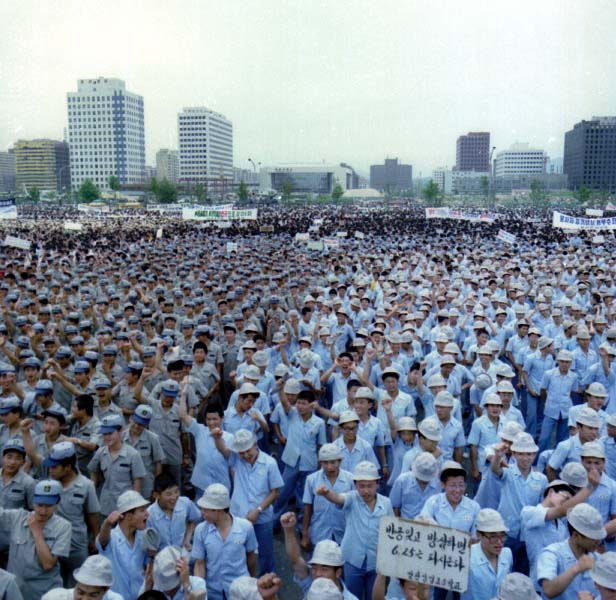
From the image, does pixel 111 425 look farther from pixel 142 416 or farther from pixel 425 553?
pixel 425 553

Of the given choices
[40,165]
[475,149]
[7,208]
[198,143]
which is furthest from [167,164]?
[7,208]

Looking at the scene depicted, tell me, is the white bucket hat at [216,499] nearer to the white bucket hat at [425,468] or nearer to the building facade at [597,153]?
the white bucket hat at [425,468]

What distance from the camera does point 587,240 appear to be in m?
27.6

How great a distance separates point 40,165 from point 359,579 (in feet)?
502

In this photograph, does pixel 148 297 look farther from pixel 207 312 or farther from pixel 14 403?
pixel 14 403

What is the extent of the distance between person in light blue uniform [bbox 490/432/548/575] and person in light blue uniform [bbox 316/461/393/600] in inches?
36.1

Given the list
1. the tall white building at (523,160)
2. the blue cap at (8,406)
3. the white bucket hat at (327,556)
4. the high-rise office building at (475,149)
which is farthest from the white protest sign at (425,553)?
the high-rise office building at (475,149)

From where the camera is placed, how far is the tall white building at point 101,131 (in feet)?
436

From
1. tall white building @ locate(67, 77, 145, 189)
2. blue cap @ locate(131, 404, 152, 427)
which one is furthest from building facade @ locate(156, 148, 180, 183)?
blue cap @ locate(131, 404, 152, 427)

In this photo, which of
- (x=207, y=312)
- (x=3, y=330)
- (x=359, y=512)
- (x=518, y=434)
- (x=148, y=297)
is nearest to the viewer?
(x=359, y=512)

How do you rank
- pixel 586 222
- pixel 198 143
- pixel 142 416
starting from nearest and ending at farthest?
1. pixel 142 416
2. pixel 586 222
3. pixel 198 143

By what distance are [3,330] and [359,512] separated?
6476 mm

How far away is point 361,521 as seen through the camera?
13.6 ft

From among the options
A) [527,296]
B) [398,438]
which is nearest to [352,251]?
[527,296]
